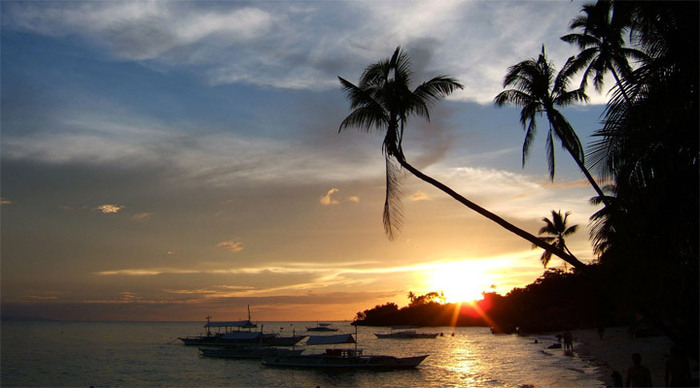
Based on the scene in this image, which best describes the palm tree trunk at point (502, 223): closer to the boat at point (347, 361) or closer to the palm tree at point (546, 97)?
the palm tree at point (546, 97)

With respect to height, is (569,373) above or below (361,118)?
below

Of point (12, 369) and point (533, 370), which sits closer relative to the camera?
point (533, 370)

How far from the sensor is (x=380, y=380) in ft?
153

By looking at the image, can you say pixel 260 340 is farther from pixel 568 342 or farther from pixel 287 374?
pixel 568 342

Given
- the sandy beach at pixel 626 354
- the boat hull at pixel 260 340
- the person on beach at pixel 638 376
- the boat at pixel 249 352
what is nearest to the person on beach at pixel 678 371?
the person on beach at pixel 638 376

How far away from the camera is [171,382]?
5481 centimetres

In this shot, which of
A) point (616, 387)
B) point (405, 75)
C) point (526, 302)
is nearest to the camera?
point (405, 75)

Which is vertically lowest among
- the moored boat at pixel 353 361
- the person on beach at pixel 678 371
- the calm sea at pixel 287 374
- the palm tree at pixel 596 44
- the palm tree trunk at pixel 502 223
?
the calm sea at pixel 287 374

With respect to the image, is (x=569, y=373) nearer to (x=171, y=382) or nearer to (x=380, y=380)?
(x=380, y=380)

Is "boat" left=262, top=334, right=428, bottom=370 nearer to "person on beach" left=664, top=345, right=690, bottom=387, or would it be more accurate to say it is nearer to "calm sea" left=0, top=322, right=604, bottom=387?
"calm sea" left=0, top=322, right=604, bottom=387

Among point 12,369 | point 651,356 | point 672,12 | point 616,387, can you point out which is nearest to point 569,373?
point 651,356

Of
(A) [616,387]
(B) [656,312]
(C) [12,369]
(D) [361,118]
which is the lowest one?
(C) [12,369]

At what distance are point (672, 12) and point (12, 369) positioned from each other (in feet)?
278

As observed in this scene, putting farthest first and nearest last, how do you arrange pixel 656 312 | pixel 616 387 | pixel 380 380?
pixel 380 380 < pixel 616 387 < pixel 656 312
